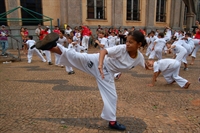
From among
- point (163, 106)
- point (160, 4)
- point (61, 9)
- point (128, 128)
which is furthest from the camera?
point (160, 4)

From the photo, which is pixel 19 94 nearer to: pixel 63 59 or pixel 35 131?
pixel 35 131

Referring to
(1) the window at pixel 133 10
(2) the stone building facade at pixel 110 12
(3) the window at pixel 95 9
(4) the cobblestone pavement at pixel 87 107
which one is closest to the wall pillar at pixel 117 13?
(2) the stone building facade at pixel 110 12

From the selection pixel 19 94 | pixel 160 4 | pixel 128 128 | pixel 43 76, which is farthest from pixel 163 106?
pixel 160 4

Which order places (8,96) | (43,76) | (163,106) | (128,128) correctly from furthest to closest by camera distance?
(43,76), (8,96), (163,106), (128,128)

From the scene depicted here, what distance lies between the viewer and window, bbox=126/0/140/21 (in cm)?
1995

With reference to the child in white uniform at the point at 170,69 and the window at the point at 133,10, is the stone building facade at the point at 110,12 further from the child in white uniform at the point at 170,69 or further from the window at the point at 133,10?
the child in white uniform at the point at 170,69

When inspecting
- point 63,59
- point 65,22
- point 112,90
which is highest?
point 65,22

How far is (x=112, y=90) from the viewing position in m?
3.13

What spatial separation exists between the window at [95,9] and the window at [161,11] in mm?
6930

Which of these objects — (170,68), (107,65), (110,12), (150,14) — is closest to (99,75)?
(107,65)

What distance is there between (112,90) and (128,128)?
0.81m

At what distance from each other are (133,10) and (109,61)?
18.3 meters

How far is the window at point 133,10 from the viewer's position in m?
20.0

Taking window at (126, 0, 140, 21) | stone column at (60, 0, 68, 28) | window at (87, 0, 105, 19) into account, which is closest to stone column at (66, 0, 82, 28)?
stone column at (60, 0, 68, 28)
